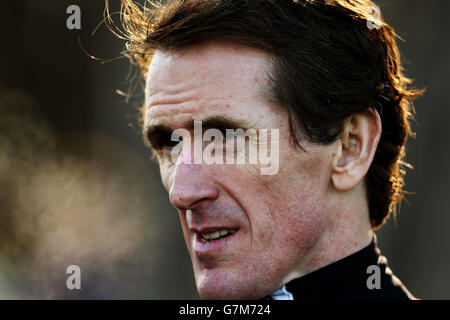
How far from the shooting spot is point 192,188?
2.45m

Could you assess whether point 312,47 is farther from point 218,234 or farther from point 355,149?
point 218,234

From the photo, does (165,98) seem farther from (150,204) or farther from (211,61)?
(150,204)

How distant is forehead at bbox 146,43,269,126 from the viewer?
2461mm

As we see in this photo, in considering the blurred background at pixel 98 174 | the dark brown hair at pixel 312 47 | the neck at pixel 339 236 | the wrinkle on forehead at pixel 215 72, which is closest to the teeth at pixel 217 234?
the neck at pixel 339 236

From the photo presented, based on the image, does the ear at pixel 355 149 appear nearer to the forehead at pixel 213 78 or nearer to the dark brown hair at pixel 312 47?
the dark brown hair at pixel 312 47

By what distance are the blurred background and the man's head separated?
412 centimetres

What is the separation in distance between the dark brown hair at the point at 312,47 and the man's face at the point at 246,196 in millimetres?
89

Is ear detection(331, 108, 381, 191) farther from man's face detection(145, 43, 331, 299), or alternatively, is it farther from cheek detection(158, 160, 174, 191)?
cheek detection(158, 160, 174, 191)

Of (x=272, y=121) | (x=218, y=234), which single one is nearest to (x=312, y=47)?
(x=272, y=121)

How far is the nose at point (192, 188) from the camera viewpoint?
2.44 m

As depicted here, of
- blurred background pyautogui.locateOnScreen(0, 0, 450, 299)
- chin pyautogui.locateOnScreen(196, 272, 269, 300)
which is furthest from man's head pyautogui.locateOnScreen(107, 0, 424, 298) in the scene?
blurred background pyautogui.locateOnScreen(0, 0, 450, 299)

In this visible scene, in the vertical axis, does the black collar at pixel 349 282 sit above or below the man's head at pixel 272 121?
below

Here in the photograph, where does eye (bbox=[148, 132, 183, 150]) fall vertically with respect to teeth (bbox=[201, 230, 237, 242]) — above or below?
above

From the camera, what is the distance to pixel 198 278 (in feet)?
8.41
